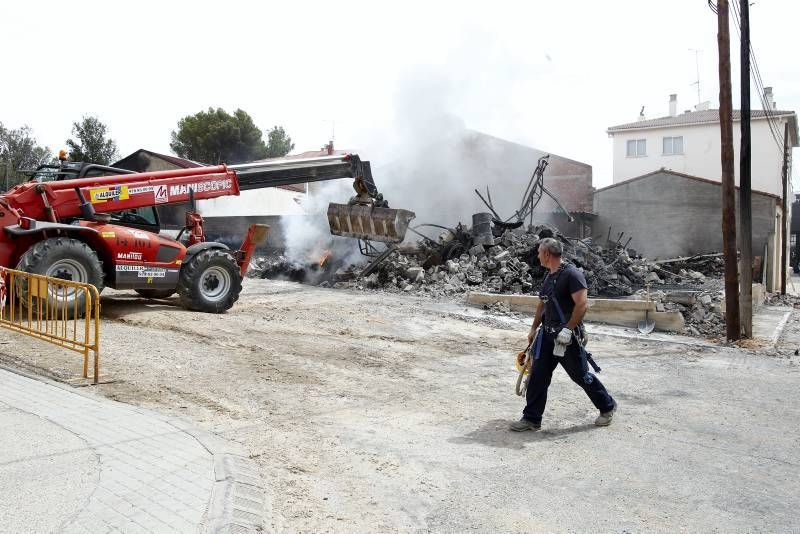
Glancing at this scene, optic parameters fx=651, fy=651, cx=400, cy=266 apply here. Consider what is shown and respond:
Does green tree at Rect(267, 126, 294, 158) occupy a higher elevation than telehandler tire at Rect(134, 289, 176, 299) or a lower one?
higher

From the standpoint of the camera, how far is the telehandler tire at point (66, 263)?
8.72 meters

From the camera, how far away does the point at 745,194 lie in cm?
1211

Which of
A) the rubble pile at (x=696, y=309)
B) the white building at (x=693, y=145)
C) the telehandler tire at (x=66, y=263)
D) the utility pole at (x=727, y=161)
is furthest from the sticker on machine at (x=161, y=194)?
the white building at (x=693, y=145)

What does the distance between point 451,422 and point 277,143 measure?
52254mm

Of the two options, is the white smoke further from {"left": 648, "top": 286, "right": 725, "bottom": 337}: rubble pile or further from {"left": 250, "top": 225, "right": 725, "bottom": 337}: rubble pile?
{"left": 648, "top": 286, "right": 725, "bottom": 337}: rubble pile

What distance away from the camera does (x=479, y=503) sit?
4141 mm

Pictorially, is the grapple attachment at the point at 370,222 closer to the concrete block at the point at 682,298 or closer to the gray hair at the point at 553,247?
the concrete block at the point at 682,298

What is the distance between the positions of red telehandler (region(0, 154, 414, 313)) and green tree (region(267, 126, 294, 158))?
4381 centimetres

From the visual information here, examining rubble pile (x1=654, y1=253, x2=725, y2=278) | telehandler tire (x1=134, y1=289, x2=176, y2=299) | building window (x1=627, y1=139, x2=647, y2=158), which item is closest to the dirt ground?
telehandler tire (x1=134, y1=289, x2=176, y2=299)

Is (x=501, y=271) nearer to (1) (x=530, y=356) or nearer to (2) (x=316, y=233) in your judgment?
(2) (x=316, y=233)

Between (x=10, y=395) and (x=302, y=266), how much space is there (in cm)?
Result: 1400

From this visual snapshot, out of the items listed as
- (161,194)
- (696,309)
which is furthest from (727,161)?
(161,194)

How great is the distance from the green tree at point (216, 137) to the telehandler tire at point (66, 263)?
41448 mm

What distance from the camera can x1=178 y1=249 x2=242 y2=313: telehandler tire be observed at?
1048cm
